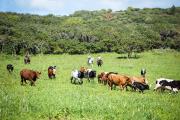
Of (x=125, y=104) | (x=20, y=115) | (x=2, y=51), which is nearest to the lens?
(x=20, y=115)

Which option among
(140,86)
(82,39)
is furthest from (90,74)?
(82,39)

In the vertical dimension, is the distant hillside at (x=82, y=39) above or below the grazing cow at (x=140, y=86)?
above

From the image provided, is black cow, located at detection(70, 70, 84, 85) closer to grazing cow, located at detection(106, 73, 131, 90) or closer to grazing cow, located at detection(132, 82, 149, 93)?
grazing cow, located at detection(106, 73, 131, 90)

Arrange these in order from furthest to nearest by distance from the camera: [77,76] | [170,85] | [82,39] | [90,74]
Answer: [82,39], [90,74], [77,76], [170,85]

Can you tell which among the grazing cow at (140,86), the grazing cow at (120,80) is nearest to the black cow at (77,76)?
the grazing cow at (120,80)

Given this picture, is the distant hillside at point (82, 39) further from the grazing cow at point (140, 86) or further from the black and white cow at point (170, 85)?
the grazing cow at point (140, 86)

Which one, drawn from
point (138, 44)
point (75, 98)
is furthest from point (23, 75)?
point (138, 44)

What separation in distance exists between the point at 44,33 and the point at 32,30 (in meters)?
4.61

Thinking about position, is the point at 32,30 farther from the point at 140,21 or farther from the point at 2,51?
the point at 140,21

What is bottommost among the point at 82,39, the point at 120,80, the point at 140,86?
the point at 140,86

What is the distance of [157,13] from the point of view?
422 ft

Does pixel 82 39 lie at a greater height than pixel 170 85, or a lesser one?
greater

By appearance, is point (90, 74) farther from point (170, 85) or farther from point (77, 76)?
point (170, 85)

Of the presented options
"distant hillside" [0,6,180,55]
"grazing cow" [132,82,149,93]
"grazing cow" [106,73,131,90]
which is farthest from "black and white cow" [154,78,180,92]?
"distant hillside" [0,6,180,55]
